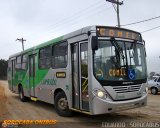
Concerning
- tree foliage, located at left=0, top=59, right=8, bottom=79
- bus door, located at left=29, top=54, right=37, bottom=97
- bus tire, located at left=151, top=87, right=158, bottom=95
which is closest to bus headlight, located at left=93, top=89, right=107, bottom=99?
bus door, located at left=29, top=54, right=37, bottom=97

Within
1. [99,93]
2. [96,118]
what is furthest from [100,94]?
[96,118]

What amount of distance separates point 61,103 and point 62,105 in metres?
0.10

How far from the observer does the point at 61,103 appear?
38.7ft

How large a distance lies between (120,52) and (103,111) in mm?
2091

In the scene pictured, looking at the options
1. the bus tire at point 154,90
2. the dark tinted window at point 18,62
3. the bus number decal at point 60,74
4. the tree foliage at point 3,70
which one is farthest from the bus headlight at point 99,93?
the tree foliage at point 3,70

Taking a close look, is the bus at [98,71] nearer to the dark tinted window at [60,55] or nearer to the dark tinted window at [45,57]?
the dark tinted window at [60,55]

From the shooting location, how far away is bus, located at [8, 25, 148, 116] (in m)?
9.59

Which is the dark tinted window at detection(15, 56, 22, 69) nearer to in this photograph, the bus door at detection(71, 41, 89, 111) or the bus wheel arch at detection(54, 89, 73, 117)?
the bus wheel arch at detection(54, 89, 73, 117)

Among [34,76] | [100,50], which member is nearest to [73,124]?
[100,50]

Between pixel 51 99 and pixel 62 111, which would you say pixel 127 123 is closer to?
pixel 62 111

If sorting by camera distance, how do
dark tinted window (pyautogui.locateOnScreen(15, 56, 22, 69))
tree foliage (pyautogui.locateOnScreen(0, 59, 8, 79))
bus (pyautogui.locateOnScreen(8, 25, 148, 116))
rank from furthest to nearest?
tree foliage (pyautogui.locateOnScreen(0, 59, 8, 79)), dark tinted window (pyautogui.locateOnScreen(15, 56, 22, 69)), bus (pyautogui.locateOnScreen(8, 25, 148, 116))

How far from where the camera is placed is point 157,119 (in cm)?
1052

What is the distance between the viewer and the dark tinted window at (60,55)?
11.6 m

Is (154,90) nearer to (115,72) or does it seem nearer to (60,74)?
(60,74)
